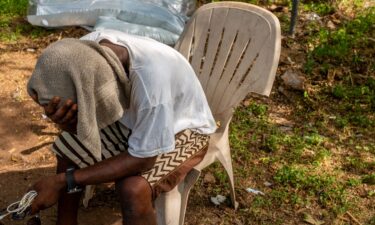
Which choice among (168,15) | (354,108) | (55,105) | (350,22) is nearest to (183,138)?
(55,105)

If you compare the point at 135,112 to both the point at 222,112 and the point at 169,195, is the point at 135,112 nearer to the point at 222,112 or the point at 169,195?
the point at 169,195

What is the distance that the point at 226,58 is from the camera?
2895 millimetres

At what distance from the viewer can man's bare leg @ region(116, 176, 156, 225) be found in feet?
7.34

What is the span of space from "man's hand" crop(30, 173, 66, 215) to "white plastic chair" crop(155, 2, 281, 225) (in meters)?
0.50

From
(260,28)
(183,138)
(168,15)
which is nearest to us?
(183,138)

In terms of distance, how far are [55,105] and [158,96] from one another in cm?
39

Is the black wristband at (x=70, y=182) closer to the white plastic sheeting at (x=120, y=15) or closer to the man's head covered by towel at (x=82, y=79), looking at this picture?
the man's head covered by towel at (x=82, y=79)

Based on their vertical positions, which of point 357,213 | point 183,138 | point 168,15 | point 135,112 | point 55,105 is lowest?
point 357,213

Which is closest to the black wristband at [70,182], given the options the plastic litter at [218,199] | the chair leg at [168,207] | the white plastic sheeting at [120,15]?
the chair leg at [168,207]

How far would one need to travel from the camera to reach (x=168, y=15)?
4.73 metres

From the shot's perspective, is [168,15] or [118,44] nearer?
[118,44]

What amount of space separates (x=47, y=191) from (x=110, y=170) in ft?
0.87

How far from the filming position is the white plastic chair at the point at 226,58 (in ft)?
8.65

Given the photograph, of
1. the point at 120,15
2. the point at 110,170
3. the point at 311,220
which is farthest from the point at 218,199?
the point at 120,15
